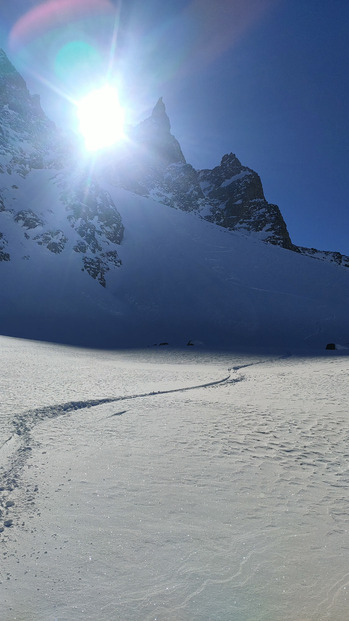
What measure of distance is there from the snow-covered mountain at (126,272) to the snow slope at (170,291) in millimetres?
194

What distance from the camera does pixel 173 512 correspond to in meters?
5.14

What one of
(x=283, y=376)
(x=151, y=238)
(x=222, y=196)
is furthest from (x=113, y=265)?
(x=222, y=196)

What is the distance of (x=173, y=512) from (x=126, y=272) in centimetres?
5621

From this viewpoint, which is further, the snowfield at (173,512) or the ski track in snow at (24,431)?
the ski track in snow at (24,431)

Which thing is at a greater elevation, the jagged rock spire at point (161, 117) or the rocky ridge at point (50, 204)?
the jagged rock spire at point (161, 117)

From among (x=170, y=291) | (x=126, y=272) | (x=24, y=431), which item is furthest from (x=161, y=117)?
(x=24, y=431)

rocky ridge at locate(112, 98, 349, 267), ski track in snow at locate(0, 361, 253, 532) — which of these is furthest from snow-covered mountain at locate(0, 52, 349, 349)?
rocky ridge at locate(112, 98, 349, 267)

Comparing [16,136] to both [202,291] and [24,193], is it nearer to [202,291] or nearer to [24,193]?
[24,193]

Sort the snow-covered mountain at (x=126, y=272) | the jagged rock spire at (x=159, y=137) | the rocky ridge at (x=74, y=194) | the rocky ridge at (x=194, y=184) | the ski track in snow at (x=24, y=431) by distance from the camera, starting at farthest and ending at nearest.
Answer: the jagged rock spire at (x=159, y=137) < the rocky ridge at (x=194, y=184) < the rocky ridge at (x=74, y=194) < the snow-covered mountain at (x=126, y=272) < the ski track in snow at (x=24, y=431)

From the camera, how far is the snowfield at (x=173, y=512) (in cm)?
362

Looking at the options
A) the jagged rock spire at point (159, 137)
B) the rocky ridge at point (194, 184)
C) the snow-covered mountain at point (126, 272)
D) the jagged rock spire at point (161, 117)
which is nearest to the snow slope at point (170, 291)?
the snow-covered mountain at point (126, 272)

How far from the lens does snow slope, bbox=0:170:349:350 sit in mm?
44062

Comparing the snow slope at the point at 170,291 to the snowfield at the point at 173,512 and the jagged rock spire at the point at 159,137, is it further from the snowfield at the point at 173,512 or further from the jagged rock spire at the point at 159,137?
the jagged rock spire at the point at 159,137

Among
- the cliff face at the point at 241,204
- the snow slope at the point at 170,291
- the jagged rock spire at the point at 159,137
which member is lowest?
the snow slope at the point at 170,291
